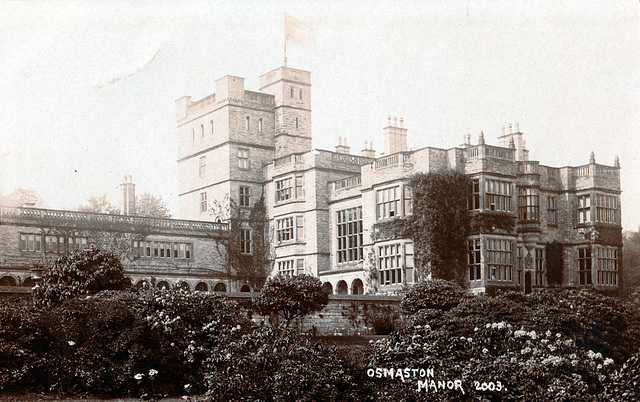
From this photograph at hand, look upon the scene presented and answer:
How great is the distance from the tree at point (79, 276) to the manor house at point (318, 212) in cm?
894

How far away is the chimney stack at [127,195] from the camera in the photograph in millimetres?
44156

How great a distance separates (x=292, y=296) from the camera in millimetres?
26141

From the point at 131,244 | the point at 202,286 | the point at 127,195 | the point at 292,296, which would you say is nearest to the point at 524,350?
the point at 292,296

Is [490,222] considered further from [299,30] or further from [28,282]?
[28,282]

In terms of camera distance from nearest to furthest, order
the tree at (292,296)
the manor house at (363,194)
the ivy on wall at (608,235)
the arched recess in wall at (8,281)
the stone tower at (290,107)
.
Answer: the tree at (292,296) < the manor house at (363,194) < the arched recess in wall at (8,281) < the ivy on wall at (608,235) < the stone tower at (290,107)

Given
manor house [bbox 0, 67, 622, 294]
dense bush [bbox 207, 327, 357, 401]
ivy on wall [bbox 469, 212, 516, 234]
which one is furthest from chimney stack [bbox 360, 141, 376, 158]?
dense bush [bbox 207, 327, 357, 401]

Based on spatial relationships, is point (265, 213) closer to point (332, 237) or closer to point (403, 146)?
point (332, 237)

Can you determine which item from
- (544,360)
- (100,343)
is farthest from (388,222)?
(544,360)

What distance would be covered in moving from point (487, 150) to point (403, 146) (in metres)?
11.1

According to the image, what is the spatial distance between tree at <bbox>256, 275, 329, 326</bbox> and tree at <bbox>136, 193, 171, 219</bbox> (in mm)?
36023

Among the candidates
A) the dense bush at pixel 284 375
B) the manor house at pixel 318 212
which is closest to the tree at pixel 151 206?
the manor house at pixel 318 212

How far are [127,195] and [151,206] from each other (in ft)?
58.5

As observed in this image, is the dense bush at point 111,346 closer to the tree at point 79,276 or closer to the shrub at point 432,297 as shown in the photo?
the tree at point 79,276

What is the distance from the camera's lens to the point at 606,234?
121ft
